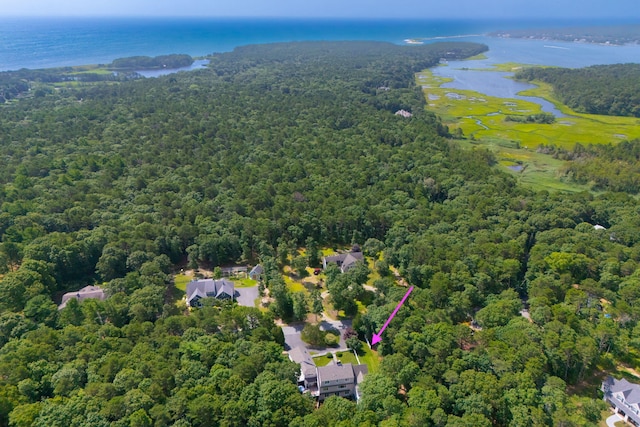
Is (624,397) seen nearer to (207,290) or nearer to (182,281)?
(207,290)

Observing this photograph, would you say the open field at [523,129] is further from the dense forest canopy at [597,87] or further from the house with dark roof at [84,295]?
the house with dark roof at [84,295]

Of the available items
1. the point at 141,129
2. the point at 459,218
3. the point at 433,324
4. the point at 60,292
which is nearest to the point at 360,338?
the point at 433,324

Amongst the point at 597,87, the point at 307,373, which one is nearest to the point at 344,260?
the point at 307,373

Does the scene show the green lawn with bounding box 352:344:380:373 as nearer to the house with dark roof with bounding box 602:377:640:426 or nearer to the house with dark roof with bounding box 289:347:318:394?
the house with dark roof with bounding box 289:347:318:394

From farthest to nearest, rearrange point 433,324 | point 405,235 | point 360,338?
point 405,235 < point 360,338 < point 433,324

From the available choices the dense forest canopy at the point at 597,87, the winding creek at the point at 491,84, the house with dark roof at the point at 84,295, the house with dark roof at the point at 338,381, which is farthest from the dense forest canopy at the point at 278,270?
the winding creek at the point at 491,84

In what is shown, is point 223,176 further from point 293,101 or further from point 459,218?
point 293,101
